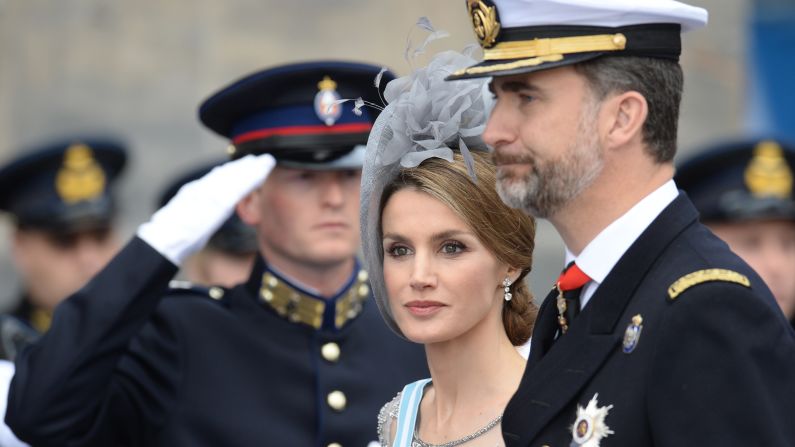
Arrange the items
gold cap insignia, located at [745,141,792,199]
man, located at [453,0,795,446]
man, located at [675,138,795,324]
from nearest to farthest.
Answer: man, located at [453,0,795,446] < man, located at [675,138,795,324] < gold cap insignia, located at [745,141,792,199]

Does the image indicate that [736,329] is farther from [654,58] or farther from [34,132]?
[34,132]

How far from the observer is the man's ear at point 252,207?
5148 millimetres

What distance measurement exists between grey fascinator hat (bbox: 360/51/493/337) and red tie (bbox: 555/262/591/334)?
28.0 inches

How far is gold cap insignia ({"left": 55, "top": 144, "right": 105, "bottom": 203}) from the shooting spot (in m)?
6.93

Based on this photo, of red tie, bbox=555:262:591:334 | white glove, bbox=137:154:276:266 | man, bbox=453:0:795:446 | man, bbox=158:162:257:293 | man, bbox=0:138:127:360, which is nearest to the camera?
man, bbox=453:0:795:446

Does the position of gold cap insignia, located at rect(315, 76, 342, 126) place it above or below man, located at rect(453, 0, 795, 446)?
below

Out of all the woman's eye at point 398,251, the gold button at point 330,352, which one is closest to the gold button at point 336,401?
the gold button at point 330,352

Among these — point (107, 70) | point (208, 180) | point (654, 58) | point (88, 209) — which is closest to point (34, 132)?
point (107, 70)

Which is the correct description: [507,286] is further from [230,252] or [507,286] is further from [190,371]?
[230,252]

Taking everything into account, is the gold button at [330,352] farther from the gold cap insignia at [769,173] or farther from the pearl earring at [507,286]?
the gold cap insignia at [769,173]

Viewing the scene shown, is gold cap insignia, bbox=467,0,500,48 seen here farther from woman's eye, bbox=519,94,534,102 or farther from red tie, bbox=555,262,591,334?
red tie, bbox=555,262,591,334

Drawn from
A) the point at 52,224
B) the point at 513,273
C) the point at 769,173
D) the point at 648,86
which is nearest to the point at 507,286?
the point at 513,273

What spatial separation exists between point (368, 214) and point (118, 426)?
1408 millimetres

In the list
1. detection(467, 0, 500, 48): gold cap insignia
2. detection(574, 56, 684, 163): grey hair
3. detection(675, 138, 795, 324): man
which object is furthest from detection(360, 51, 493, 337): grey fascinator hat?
detection(675, 138, 795, 324): man
